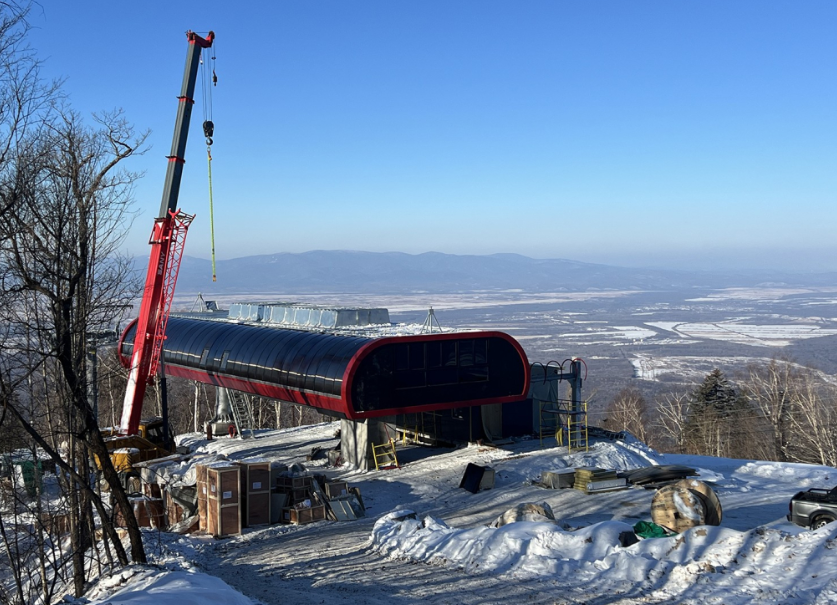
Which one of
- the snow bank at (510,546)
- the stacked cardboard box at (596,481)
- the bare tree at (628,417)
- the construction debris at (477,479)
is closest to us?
the snow bank at (510,546)

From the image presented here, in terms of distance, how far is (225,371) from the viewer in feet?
121

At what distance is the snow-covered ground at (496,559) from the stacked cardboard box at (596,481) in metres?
0.45

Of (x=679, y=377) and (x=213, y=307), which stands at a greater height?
(x=213, y=307)

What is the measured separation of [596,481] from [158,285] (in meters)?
20.4

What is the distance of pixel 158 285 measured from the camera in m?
33.8

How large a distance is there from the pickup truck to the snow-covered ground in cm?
169

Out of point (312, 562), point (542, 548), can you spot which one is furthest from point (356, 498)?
point (542, 548)

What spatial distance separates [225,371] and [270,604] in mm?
22986

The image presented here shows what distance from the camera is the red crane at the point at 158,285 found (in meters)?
33.9

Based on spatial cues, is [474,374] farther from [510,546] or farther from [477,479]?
[510,546]

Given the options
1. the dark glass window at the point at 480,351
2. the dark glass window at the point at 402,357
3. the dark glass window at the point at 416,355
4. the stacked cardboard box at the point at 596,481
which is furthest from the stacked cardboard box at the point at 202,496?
the dark glass window at the point at 480,351

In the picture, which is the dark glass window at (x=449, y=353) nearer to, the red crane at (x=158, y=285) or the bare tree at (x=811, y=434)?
the red crane at (x=158, y=285)

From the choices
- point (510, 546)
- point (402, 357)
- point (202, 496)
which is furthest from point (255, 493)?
point (402, 357)

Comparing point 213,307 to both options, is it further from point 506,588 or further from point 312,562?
point 506,588
